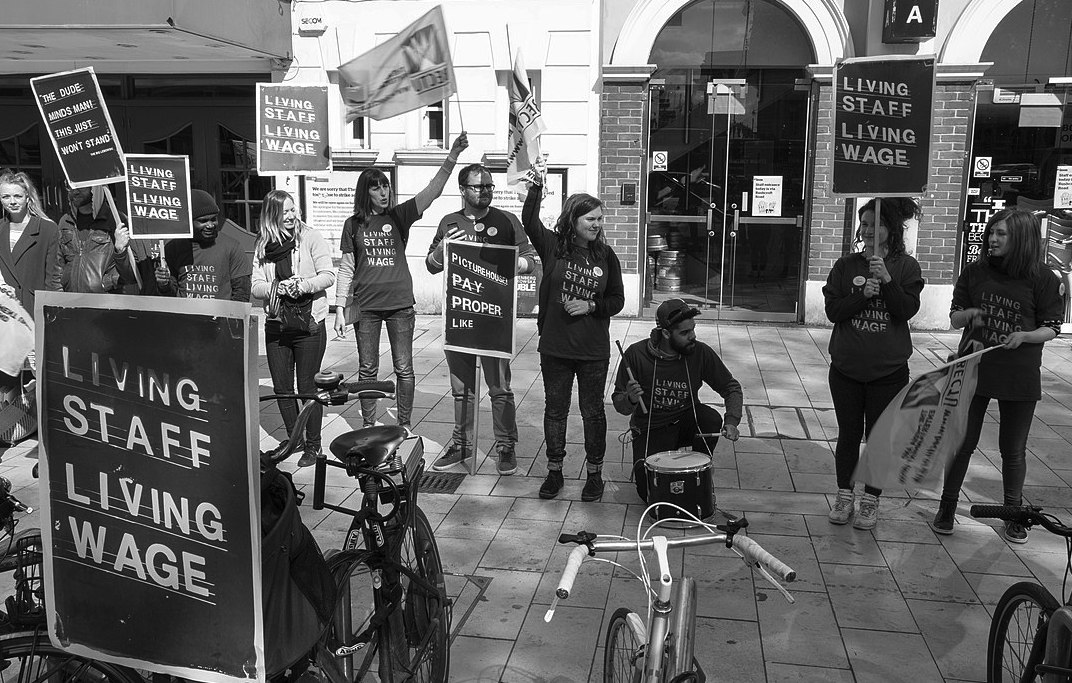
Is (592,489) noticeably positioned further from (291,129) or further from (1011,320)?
(291,129)

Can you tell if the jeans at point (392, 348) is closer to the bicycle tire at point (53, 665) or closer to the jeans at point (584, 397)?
the jeans at point (584, 397)

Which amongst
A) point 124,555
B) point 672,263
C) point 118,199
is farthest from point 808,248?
point 124,555

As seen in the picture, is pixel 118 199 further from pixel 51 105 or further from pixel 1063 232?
pixel 1063 232

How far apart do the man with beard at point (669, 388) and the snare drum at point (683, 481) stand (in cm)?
44

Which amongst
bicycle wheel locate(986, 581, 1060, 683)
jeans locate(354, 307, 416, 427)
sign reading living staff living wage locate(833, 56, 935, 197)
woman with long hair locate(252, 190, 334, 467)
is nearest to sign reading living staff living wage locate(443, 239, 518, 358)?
jeans locate(354, 307, 416, 427)

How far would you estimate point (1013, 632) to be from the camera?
3.53 metres

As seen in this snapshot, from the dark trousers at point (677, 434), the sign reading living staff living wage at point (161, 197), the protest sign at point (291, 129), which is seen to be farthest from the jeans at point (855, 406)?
the sign reading living staff living wage at point (161, 197)

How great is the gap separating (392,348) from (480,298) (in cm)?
81

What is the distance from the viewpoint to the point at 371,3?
1169 centimetres

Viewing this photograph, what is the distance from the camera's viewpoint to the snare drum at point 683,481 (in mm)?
5133

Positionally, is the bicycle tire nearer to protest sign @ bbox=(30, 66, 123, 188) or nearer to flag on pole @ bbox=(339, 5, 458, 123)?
flag on pole @ bbox=(339, 5, 458, 123)

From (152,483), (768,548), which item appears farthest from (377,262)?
(152,483)

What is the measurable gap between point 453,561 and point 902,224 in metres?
3.21

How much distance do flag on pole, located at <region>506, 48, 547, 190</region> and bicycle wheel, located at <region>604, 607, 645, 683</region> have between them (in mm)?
3831
